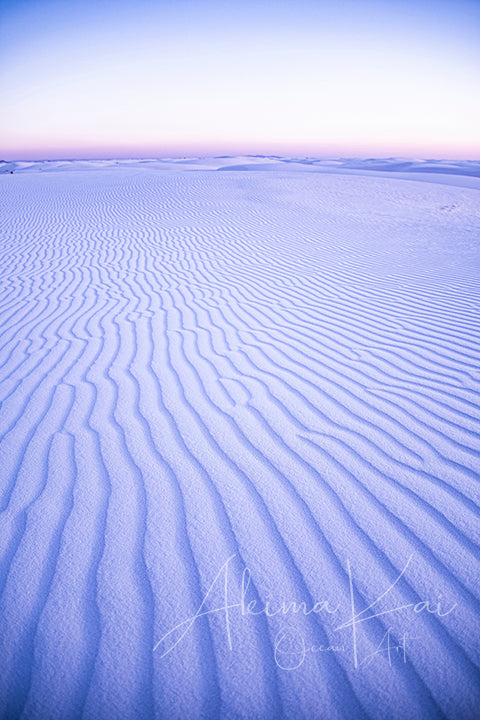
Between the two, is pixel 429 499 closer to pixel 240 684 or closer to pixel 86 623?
pixel 240 684

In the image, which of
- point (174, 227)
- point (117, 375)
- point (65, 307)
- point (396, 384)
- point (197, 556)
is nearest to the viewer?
point (197, 556)

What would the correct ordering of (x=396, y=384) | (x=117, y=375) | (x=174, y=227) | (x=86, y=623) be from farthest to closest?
(x=174, y=227) → (x=117, y=375) → (x=396, y=384) → (x=86, y=623)

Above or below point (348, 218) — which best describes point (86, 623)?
below

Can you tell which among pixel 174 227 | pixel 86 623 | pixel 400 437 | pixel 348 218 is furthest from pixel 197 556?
pixel 348 218

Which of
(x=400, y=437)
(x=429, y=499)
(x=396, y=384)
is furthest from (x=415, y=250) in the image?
(x=429, y=499)

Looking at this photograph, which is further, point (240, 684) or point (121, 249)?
point (121, 249)

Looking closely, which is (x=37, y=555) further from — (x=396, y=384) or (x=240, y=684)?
(x=396, y=384)
